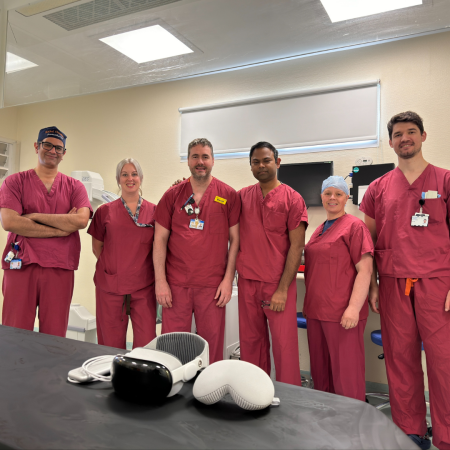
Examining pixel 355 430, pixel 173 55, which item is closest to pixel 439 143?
pixel 173 55

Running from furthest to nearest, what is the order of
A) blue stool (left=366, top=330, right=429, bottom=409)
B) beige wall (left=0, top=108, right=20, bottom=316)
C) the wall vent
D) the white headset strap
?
beige wall (left=0, top=108, right=20, bottom=316), blue stool (left=366, top=330, right=429, bottom=409), the wall vent, the white headset strap

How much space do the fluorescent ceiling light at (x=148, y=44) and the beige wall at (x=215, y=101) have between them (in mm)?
1984

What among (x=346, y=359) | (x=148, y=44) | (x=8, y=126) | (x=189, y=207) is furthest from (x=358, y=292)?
(x=8, y=126)

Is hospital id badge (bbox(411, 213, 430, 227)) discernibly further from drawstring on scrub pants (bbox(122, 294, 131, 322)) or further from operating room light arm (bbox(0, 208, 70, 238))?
operating room light arm (bbox(0, 208, 70, 238))

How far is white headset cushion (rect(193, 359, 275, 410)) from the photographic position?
687 millimetres

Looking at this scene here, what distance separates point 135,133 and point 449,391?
3.77 metres

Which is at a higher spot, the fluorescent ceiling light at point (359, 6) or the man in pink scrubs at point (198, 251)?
the fluorescent ceiling light at point (359, 6)

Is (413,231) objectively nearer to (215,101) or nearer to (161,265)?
(161,265)

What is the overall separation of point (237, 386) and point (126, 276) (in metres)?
1.67

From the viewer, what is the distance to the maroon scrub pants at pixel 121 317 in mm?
2271

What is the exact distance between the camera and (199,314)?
7.04 feet

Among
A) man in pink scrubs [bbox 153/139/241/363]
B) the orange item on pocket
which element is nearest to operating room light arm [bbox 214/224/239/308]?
man in pink scrubs [bbox 153/139/241/363]

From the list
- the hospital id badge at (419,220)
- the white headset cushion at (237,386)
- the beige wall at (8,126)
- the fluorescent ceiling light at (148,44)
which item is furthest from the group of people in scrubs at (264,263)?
the beige wall at (8,126)

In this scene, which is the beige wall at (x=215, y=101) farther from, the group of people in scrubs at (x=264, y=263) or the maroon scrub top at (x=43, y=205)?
the maroon scrub top at (x=43, y=205)
